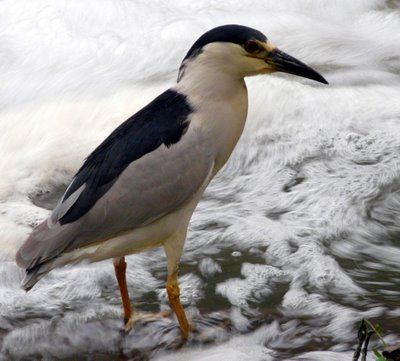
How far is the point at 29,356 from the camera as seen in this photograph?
3.98 meters

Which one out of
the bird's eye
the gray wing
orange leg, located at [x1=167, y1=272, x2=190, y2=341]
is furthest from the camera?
orange leg, located at [x1=167, y1=272, x2=190, y2=341]

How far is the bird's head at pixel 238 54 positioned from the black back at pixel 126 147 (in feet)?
0.63

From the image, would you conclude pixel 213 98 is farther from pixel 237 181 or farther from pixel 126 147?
pixel 237 181

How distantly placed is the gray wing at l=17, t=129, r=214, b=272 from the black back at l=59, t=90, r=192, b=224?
0.07ft

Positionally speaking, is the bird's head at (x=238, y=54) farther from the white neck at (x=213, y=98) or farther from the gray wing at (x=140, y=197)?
the gray wing at (x=140, y=197)

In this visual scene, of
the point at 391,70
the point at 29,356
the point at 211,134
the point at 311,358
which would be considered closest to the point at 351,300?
the point at 311,358

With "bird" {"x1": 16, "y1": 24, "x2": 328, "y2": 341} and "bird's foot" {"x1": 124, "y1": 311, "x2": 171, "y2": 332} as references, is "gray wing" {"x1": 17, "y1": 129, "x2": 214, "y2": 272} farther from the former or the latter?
"bird's foot" {"x1": 124, "y1": 311, "x2": 171, "y2": 332}

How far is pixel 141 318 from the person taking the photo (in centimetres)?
418

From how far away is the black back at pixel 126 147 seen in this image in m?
3.90

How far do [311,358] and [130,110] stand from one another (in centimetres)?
300

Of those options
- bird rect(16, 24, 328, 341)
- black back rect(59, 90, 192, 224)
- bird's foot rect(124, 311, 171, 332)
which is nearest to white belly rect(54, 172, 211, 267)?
bird rect(16, 24, 328, 341)

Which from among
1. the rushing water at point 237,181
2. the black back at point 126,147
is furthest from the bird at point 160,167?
the rushing water at point 237,181

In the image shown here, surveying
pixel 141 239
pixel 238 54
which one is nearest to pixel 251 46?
pixel 238 54

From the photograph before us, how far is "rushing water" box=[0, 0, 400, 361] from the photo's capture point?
4133 mm
